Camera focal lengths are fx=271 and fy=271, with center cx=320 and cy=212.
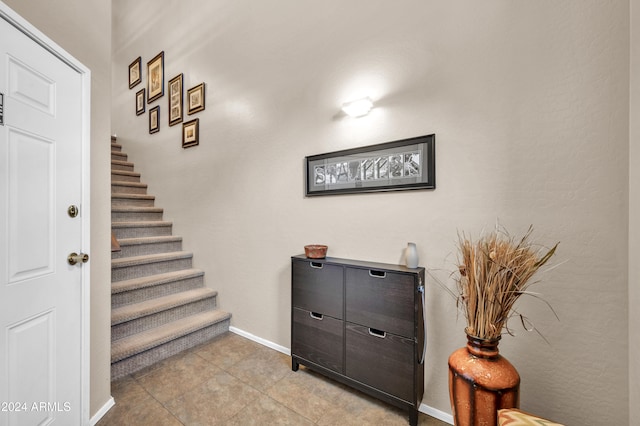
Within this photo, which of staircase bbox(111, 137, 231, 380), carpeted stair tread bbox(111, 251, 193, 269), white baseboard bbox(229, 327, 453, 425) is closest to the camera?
white baseboard bbox(229, 327, 453, 425)

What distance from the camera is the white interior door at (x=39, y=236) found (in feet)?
3.65

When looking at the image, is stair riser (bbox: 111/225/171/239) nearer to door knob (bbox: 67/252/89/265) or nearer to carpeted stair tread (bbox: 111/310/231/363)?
carpeted stair tread (bbox: 111/310/231/363)

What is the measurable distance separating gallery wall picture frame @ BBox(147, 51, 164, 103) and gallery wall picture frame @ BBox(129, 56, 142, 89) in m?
0.30

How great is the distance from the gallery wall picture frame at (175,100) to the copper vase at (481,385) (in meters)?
3.65

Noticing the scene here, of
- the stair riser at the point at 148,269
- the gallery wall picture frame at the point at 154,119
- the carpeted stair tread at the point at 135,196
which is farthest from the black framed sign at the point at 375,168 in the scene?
the gallery wall picture frame at the point at 154,119

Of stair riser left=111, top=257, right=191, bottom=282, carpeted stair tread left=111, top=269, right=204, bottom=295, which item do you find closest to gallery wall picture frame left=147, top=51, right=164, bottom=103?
stair riser left=111, top=257, right=191, bottom=282

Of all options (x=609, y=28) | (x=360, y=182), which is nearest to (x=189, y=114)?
(x=360, y=182)

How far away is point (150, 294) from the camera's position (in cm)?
257

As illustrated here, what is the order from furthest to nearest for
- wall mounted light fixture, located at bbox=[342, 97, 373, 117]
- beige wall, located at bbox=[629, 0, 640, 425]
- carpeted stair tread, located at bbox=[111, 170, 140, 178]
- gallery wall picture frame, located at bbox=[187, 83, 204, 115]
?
carpeted stair tread, located at bbox=[111, 170, 140, 178] → gallery wall picture frame, located at bbox=[187, 83, 204, 115] → wall mounted light fixture, located at bbox=[342, 97, 373, 117] → beige wall, located at bbox=[629, 0, 640, 425]

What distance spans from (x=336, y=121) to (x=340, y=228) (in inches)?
32.4

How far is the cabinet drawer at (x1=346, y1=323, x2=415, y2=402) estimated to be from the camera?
1.58 metres

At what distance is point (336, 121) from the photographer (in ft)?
6.82

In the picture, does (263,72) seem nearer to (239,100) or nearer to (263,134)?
(239,100)

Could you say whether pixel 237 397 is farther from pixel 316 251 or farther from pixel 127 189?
pixel 127 189
